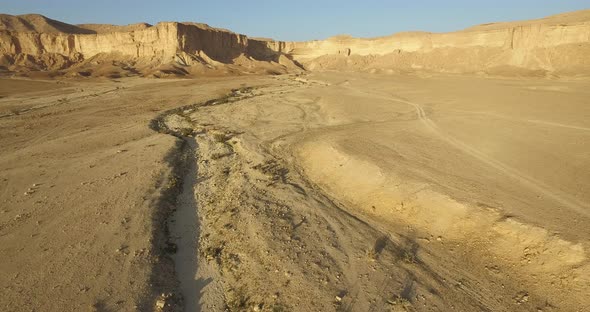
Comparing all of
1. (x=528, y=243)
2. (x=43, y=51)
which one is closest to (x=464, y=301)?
(x=528, y=243)

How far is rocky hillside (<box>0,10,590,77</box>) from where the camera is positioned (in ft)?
181

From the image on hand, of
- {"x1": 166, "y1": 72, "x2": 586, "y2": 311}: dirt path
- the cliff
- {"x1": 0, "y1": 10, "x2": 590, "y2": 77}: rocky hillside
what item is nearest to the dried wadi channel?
{"x1": 166, "y1": 72, "x2": 586, "y2": 311}: dirt path

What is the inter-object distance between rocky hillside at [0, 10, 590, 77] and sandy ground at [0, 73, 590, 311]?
47.2 meters

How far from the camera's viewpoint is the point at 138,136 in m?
17.0

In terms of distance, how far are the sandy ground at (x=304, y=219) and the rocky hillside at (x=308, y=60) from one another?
155 feet

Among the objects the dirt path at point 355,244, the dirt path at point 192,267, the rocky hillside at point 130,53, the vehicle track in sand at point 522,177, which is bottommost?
the dirt path at point 192,267

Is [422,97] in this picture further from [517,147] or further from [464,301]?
[464,301]

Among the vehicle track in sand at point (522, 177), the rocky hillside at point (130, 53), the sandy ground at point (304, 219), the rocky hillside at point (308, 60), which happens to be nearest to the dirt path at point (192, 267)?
the sandy ground at point (304, 219)

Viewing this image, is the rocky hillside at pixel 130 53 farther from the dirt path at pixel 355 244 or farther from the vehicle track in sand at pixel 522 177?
the dirt path at pixel 355 244

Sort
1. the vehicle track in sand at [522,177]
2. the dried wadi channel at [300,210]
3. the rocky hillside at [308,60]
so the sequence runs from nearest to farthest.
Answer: the dried wadi channel at [300,210] → the vehicle track in sand at [522,177] → the rocky hillside at [308,60]

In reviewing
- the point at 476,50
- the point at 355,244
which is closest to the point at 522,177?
the point at 355,244

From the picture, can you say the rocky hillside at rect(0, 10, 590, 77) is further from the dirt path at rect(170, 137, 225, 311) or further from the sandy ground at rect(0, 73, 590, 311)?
the dirt path at rect(170, 137, 225, 311)

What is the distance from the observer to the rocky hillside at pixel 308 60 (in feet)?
181

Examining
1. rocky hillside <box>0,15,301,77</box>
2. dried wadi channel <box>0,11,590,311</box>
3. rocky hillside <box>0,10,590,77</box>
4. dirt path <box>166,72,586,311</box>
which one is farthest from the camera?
rocky hillside <box>0,15,301,77</box>
